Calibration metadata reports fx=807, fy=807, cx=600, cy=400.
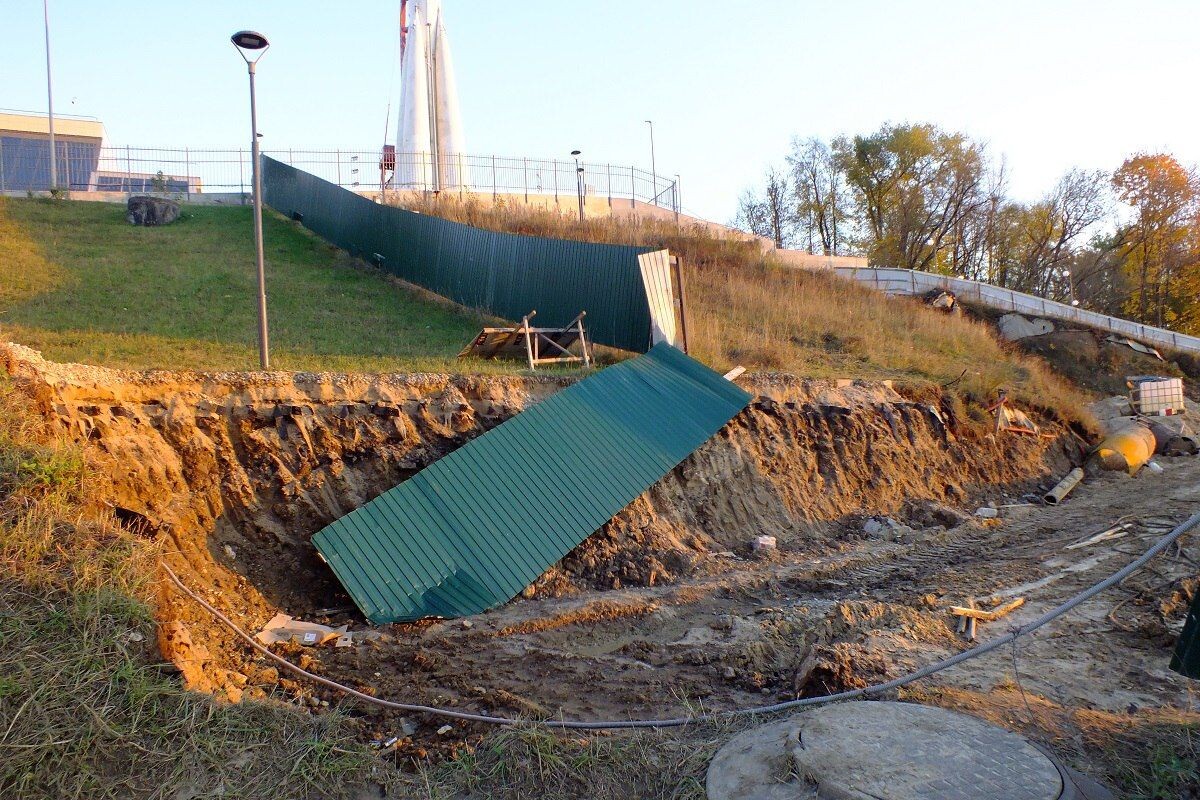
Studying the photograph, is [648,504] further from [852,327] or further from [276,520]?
[852,327]

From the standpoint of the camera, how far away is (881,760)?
4383 millimetres

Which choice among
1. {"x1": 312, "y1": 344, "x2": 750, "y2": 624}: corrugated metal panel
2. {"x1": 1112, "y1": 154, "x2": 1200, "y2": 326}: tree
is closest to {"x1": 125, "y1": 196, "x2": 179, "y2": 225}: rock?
{"x1": 312, "y1": 344, "x2": 750, "y2": 624}: corrugated metal panel

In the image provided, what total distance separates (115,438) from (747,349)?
39.2 feet

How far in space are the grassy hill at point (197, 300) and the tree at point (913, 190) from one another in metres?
34.8

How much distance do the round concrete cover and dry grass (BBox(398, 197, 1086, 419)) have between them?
10.2 meters

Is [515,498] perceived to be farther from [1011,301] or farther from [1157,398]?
[1011,301]

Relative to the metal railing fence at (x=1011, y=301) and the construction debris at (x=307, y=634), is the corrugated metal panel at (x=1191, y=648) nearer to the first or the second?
the construction debris at (x=307, y=634)

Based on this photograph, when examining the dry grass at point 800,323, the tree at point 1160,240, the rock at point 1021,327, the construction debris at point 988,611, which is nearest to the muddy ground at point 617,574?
the construction debris at point 988,611

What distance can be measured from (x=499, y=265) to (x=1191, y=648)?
13.8m

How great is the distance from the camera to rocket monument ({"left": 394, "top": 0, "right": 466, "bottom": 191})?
2933cm

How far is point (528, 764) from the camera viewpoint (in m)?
4.94

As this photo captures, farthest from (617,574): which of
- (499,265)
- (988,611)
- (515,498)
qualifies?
(499,265)

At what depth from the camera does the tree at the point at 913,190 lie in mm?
44656

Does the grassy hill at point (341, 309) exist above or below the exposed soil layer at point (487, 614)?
above
